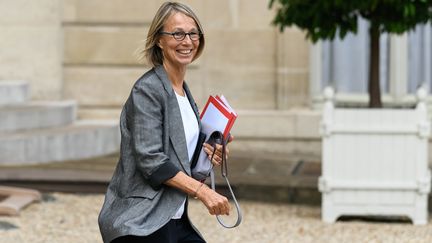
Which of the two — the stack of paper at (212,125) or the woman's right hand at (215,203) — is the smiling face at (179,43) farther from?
the woman's right hand at (215,203)

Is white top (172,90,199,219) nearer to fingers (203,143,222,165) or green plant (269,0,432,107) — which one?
fingers (203,143,222,165)

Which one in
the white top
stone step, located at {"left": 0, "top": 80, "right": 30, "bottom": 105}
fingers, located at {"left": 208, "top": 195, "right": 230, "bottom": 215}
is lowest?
stone step, located at {"left": 0, "top": 80, "right": 30, "bottom": 105}

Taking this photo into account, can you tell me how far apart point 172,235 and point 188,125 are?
407mm

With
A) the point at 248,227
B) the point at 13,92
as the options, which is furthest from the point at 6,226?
the point at 13,92

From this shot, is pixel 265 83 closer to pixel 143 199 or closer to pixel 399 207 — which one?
pixel 399 207

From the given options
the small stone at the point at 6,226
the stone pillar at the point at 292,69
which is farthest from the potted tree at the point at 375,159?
the stone pillar at the point at 292,69

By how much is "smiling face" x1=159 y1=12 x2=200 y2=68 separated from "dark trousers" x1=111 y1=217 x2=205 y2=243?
59 cm

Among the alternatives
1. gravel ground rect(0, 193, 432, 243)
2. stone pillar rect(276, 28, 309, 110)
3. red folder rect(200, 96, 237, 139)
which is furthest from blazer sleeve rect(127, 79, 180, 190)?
stone pillar rect(276, 28, 309, 110)

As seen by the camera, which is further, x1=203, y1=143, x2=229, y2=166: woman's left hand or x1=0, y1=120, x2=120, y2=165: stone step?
x1=0, y1=120, x2=120, y2=165: stone step

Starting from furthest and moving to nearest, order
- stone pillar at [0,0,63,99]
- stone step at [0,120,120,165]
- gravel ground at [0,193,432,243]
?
1. stone pillar at [0,0,63,99]
2. stone step at [0,120,120,165]
3. gravel ground at [0,193,432,243]

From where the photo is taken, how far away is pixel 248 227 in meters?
8.59

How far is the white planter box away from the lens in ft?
28.9

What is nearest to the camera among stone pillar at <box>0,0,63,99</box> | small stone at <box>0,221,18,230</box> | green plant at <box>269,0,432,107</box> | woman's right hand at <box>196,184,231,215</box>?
woman's right hand at <box>196,184,231,215</box>

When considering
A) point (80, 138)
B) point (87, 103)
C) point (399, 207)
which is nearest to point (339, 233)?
point (399, 207)
